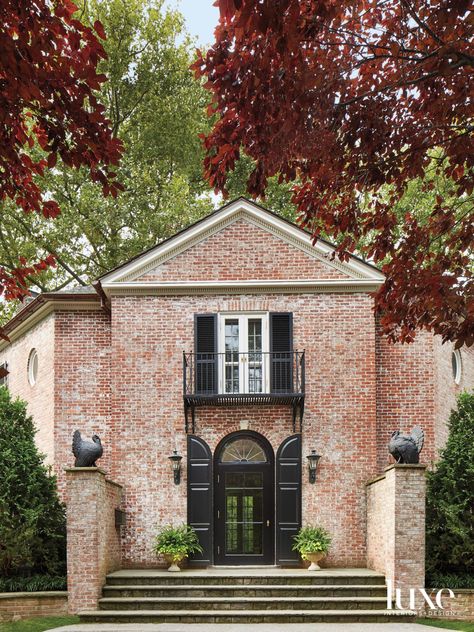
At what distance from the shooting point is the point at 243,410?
19.5m

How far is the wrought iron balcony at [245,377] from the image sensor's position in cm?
1922

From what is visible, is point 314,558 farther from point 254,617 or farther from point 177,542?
point 254,617

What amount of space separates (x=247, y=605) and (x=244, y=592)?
0.41 meters

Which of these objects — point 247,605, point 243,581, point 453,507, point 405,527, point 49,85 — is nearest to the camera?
point 49,85

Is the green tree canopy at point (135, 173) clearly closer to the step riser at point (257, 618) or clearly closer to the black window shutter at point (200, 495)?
the black window shutter at point (200, 495)

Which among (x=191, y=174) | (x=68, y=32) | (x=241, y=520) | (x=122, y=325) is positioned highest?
(x=191, y=174)

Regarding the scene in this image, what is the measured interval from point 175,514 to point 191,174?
15.7 m

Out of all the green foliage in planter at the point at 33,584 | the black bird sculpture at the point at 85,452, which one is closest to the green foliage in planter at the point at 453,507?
the black bird sculpture at the point at 85,452

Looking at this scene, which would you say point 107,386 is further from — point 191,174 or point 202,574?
point 191,174

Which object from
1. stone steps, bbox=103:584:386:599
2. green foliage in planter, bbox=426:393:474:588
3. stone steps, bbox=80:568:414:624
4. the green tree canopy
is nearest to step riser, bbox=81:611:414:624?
stone steps, bbox=80:568:414:624

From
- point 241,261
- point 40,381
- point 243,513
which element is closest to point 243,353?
point 241,261

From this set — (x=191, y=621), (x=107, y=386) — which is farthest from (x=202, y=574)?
(x=107, y=386)

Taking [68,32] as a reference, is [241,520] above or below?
below

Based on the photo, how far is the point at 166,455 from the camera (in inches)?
765
